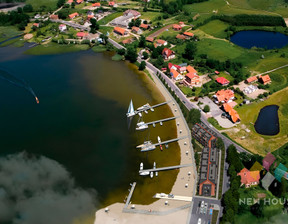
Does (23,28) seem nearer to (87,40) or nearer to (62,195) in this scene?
(87,40)

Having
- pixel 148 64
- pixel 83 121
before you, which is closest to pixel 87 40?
pixel 148 64

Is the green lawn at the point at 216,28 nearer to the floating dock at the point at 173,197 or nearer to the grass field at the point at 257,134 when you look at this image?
the grass field at the point at 257,134

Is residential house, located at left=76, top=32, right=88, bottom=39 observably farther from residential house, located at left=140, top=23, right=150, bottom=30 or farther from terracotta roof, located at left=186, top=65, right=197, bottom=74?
terracotta roof, located at left=186, top=65, right=197, bottom=74

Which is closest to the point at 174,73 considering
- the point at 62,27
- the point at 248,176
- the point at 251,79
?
the point at 251,79

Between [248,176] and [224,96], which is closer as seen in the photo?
[248,176]

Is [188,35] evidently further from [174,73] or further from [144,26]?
[174,73]

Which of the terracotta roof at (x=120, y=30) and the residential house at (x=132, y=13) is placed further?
the residential house at (x=132, y=13)

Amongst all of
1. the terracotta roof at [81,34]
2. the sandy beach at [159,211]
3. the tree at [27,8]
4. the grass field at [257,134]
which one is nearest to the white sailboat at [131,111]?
the sandy beach at [159,211]
